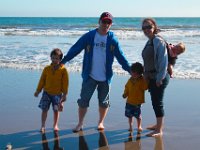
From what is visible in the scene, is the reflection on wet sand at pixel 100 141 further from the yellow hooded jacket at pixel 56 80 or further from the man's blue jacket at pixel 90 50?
the man's blue jacket at pixel 90 50

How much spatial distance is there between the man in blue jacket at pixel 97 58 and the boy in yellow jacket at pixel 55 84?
0.44 feet

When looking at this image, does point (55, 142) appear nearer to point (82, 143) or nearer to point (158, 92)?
point (82, 143)

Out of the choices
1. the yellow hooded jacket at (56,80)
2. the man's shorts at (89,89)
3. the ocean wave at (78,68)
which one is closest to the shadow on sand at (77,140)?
the man's shorts at (89,89)

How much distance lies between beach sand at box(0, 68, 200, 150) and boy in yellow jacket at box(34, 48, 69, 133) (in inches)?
14.9

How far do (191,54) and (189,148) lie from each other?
10.4 metres

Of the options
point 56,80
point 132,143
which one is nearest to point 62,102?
point 56,80

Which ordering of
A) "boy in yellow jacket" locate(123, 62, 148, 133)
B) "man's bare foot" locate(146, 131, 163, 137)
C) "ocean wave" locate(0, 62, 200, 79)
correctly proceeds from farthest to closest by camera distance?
1. "ocean wave" locate(0, 62, 200, 79)
2. "boy in yellow jacket" locate(123, 62, 148, 133)
3. "man's bare foot" locate(146, 131, 163, 137)

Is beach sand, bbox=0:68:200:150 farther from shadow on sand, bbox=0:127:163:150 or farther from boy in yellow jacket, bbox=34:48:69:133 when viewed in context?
boy in yellow jacket, bbox=34:48:69:133

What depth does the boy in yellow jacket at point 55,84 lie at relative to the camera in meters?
5.73

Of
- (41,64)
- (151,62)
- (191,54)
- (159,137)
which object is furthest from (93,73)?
(191,54)

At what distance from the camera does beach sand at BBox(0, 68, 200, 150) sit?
522 cm

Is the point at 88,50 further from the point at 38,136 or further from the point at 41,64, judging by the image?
the point at 41,64

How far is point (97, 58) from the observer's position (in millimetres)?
5863

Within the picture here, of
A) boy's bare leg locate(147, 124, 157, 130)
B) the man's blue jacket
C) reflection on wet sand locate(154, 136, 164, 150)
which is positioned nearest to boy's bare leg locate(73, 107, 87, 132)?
the man's blue jacket
